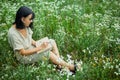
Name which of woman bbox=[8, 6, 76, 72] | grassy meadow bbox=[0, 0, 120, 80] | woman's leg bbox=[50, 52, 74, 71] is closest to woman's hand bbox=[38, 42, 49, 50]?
woman bbox=[8, 6, 76, 72]

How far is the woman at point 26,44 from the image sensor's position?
5188 millimetres

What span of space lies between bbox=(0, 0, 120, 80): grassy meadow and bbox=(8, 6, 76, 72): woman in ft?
0.47

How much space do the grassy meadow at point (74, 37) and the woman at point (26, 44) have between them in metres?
0.14

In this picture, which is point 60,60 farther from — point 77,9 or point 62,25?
point 77,9

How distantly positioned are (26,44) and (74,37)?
144cm

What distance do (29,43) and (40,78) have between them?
0.80 metres

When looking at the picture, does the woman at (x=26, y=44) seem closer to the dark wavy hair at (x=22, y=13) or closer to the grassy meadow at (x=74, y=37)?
the dark wavy hair at (x=22, y=13)

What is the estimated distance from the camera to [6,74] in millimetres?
5234

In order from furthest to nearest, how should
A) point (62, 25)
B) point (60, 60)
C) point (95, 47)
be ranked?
point (62, 25)
point (95, 47)
point (60, 60)

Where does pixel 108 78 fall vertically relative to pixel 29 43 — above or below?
below

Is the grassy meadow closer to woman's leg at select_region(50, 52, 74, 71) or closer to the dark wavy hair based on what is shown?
woman's leg at select_region(50, 52, 74, 71)

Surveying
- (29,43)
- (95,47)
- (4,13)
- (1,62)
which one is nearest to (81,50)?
(95,47)

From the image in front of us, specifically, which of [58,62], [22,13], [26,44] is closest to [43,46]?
[26,44]

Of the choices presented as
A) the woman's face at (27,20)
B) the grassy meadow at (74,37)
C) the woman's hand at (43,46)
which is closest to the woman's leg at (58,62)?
the grassy meadow at (74,37)
